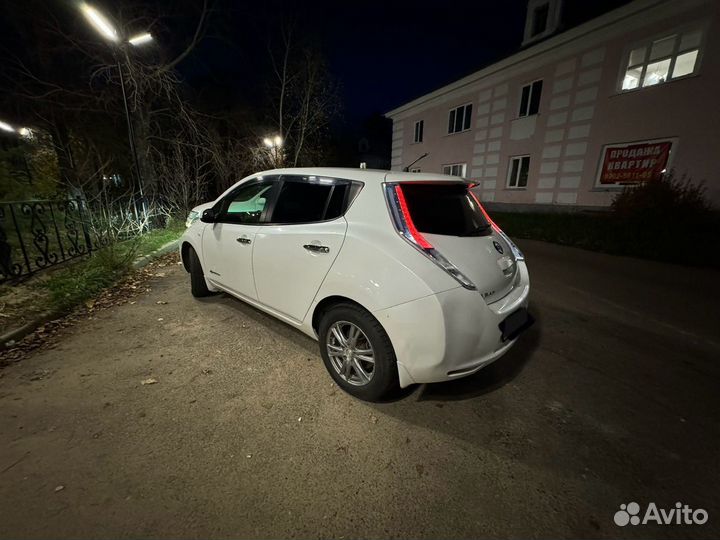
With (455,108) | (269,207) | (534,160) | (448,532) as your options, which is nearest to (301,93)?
(455,108)

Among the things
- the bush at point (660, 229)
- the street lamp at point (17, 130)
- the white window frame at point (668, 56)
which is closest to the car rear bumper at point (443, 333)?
the bush at point (660, 229)

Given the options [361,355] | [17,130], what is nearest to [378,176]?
[361,355]

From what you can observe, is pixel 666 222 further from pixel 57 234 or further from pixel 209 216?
pixel 57 234

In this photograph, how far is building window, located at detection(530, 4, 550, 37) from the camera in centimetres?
1339

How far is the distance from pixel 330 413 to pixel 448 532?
1.03 meters

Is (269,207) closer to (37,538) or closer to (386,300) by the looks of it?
(386,300)

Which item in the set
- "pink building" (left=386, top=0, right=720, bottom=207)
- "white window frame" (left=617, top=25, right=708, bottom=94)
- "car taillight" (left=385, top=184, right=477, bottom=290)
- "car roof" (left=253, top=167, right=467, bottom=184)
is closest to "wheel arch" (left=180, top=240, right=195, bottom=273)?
"car roof" (left=253, top=167, right=467, bottom=184)

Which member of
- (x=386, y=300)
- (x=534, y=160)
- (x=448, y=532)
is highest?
(x=534, y=160)

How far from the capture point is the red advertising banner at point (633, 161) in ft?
31.3

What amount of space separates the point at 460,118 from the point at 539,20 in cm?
489

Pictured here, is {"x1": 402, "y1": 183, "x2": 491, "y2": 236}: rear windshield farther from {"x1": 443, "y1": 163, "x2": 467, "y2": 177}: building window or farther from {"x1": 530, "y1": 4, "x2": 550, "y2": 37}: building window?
{"x1": 530, "y1": 4, "x2": 550, "y2": 37}: building window

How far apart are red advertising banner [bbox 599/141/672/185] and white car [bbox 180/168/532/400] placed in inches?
424

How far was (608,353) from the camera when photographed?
3.09m

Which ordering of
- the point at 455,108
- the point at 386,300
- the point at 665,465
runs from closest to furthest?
the point at 665,465, the point at 386,300, the point at 455,108
